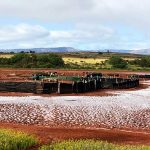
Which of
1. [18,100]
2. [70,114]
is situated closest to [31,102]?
[18,100]

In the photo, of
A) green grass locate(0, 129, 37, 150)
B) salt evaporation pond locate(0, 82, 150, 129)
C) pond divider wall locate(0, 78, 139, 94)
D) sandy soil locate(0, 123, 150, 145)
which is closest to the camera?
green grass locate(0, 129, 37, 150)

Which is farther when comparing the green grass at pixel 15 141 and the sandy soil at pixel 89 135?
the sandy soil at pixel 89 135

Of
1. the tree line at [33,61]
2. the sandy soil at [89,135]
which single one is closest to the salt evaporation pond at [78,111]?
the sandy soil at [89,135]

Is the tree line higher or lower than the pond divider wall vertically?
higher

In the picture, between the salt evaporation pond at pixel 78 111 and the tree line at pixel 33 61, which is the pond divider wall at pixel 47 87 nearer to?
the salt evaporation pond at pixel 78 111

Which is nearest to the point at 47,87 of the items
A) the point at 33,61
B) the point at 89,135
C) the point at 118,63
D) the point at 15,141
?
the point at 89,135

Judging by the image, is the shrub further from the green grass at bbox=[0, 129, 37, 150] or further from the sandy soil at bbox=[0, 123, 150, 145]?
the green grass at bbox=[0, 129, 37, 150]

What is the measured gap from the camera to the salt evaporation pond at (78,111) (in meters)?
25.6

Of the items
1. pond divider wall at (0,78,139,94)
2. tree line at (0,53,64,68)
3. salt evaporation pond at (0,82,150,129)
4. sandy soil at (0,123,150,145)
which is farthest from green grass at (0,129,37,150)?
tree line at (0,53,64,68)

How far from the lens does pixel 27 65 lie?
9769cm

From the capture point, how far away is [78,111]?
3017cm

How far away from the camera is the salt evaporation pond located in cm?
2562

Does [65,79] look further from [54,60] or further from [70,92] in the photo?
[54,60]

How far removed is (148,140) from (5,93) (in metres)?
25.1
